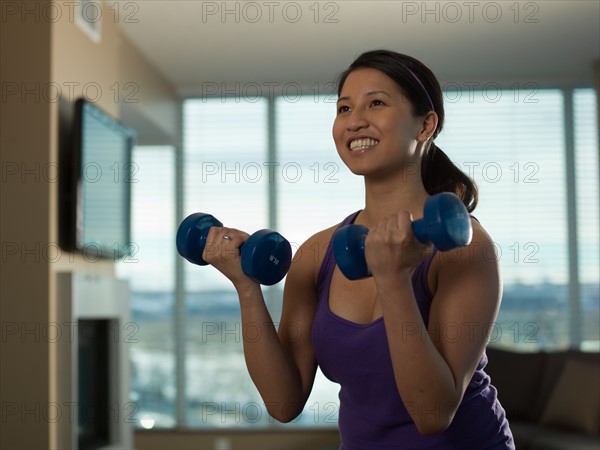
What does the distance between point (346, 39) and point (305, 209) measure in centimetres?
147

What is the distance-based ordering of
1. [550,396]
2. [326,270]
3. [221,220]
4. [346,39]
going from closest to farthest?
[326,270] → [550,396] → [346,39] → [221,220]

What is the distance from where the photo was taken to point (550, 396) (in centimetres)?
483

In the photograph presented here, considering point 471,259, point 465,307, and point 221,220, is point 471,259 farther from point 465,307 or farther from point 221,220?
point 221,220

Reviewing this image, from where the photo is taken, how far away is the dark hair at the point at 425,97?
4.90 feet

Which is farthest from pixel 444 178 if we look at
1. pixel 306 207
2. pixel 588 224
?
pixel 588 224

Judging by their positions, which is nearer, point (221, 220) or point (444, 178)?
point (444, 178)

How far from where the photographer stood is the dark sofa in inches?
173

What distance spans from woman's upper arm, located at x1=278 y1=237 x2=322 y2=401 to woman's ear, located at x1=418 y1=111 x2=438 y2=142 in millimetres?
296

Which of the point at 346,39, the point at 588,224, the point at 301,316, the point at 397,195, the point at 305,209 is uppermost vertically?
the point at 346,39

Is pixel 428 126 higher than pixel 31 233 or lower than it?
higher

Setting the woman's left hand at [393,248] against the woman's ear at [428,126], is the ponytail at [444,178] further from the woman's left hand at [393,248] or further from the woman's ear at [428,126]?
the woman's left hand at [393,248]

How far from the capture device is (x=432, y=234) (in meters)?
1.26

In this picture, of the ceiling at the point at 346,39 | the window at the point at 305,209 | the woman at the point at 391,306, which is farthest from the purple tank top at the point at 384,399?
the window at the point at 305,209

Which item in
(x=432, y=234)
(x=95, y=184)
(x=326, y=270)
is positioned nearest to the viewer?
(x=432, y=234)
